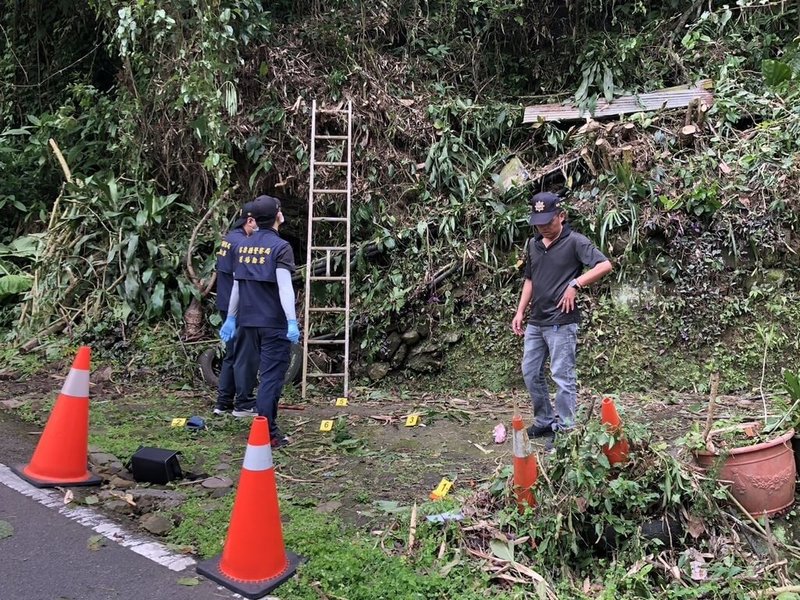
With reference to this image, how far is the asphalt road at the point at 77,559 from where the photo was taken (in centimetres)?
293

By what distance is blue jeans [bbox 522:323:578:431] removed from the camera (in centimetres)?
470

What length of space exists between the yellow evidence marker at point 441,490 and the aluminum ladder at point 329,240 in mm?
2687

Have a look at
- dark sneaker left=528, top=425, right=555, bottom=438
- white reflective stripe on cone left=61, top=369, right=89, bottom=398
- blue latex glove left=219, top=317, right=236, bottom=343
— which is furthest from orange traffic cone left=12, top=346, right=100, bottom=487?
dark sneaker left=528, top=425, right=555, bottom=438

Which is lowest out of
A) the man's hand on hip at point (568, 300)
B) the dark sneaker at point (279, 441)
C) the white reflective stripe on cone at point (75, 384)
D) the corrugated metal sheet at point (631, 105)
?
the dark sneaker at point (279, 441)

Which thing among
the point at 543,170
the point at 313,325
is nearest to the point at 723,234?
the point at 543,170

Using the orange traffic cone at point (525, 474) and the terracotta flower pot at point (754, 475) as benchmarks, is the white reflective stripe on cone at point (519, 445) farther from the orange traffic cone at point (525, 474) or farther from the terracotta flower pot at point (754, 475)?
the terracotta flower pot at point (754, 475)

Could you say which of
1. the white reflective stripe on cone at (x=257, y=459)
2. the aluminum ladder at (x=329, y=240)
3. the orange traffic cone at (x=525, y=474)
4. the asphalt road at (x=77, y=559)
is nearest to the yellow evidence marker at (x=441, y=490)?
the orange traffic cone at (x=525, y=474)

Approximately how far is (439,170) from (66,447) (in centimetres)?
529

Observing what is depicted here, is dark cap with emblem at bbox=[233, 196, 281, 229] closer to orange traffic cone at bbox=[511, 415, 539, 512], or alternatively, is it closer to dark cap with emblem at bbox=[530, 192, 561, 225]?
dark cap with emblem at bbox=[530, 192, 561, 225]

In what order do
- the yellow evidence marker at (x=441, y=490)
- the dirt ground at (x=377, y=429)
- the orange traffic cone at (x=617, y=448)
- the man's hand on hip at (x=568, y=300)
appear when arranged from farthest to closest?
the man's hand on hip at (x=568, y=300) → the dirt ground at (x=377, y=429) → the yellow evidence marker at (x=441, y=490) → the orange traffic cone at (x=617, y=448)

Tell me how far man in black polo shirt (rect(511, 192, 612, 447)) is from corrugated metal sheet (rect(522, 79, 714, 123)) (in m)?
3.69

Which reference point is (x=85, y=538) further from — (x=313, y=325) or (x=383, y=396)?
(x=313, y=325)

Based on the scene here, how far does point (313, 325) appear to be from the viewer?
24.3 ft

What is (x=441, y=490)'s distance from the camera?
4027 mm
